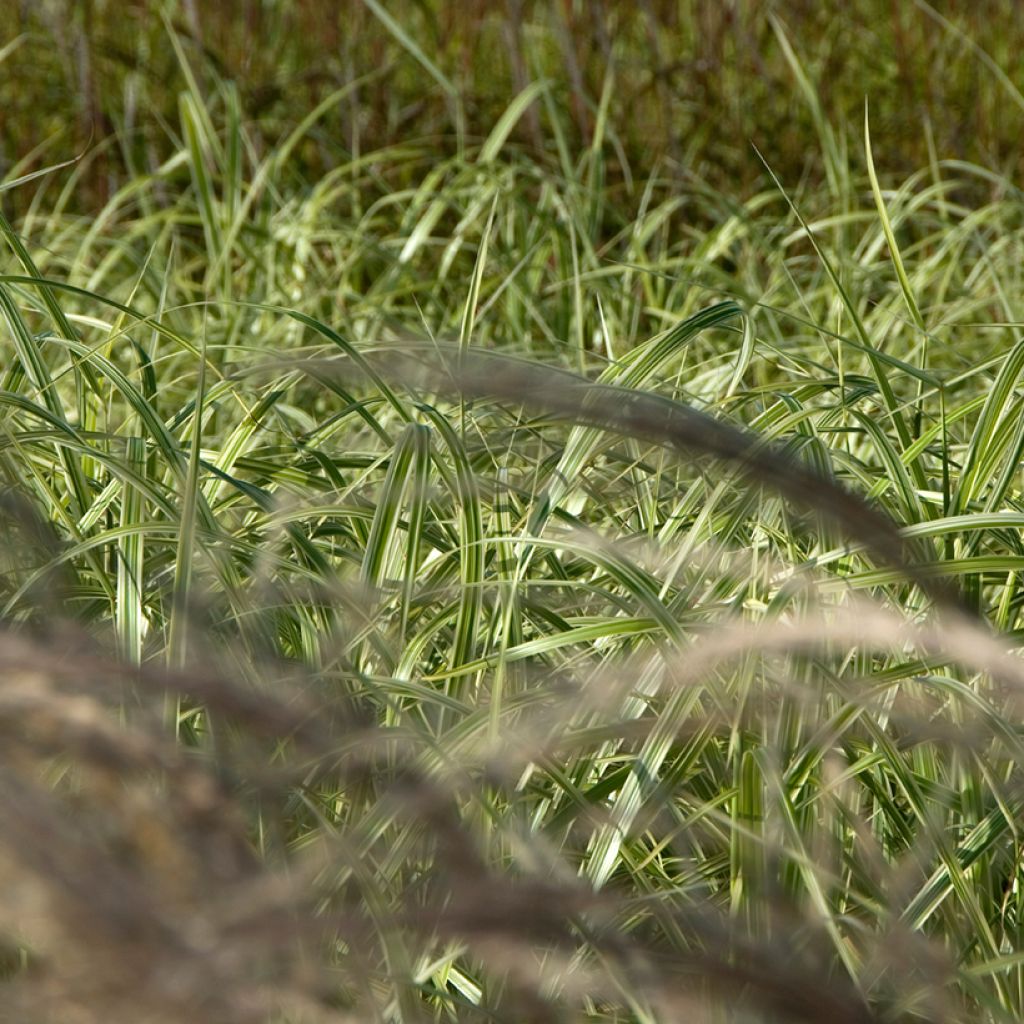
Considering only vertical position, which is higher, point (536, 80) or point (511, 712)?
point (511, 712)

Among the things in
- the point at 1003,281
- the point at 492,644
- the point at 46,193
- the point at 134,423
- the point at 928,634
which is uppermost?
the point at 928,634

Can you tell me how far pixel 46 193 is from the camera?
3.49 metres

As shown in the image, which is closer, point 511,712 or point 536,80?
point 511,712

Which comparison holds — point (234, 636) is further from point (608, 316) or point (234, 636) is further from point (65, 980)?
point (608, 316)

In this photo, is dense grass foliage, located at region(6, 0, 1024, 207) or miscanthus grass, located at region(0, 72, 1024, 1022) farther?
dense grass foliage, located at region(6, 0, 1024, 207)

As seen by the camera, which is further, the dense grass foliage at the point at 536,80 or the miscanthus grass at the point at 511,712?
the dense grass foliage at the point at 536,80

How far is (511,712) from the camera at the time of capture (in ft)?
A: 3.07

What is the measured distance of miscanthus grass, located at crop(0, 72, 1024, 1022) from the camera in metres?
0.35

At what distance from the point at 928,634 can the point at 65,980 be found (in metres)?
0.27

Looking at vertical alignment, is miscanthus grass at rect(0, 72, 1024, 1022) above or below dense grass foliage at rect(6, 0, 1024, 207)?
above

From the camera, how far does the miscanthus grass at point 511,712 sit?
355mm

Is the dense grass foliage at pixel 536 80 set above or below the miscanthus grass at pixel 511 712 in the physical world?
below

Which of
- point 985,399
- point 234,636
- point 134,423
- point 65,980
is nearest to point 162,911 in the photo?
point 65,980

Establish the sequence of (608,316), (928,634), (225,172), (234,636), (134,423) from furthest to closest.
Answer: (225,172) < (608,316) < (134,423) < (234,636) < (928,634)
